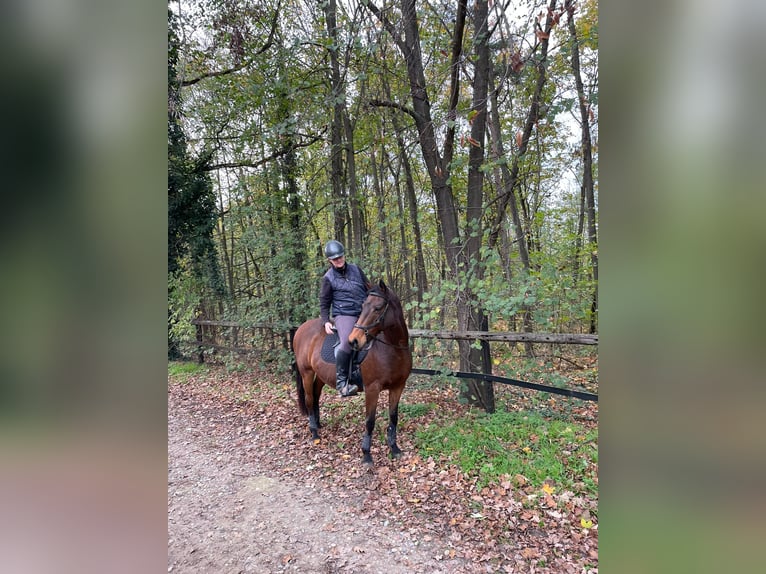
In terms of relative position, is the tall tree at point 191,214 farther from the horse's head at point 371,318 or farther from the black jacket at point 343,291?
the horse's head at point 371,318

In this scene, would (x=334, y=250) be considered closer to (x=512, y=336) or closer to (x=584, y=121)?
(x=512, y=336)

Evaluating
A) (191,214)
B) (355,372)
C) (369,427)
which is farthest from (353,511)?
(191,214)

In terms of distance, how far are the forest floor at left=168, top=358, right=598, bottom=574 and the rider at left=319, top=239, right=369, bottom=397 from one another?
39.7 inches

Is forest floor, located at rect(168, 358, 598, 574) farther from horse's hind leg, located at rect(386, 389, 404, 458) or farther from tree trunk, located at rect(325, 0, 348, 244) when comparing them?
tree trunk, located at rect(325, 0, 348, 244)

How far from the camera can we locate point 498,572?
257 cm

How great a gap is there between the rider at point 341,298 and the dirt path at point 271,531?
48.6 inches

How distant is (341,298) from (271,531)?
8.06ft

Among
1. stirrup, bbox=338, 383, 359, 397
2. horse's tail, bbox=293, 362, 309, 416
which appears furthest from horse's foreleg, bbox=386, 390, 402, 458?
horse's tail, bbox=293, 362, 309, 416

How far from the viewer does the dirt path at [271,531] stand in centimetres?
275
